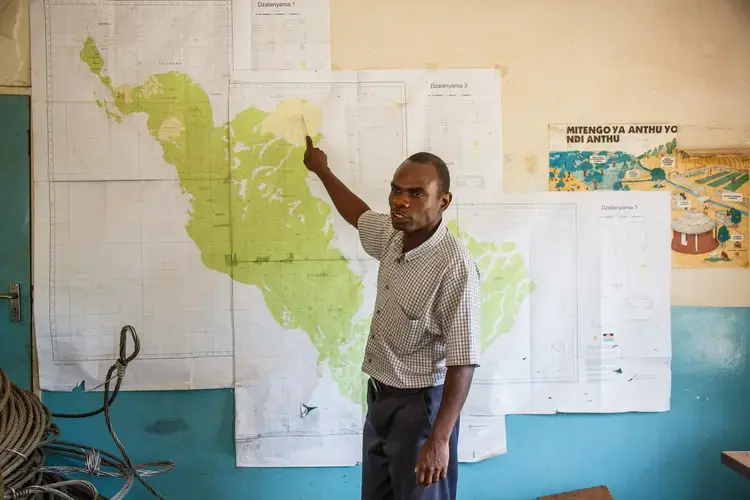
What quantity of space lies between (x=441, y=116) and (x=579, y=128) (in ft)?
1.87

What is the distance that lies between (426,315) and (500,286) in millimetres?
692

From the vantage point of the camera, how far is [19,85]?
6.55 feet

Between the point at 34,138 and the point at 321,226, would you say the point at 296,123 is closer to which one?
the point at 321,226

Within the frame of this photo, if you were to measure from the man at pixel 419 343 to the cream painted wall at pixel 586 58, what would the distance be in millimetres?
707

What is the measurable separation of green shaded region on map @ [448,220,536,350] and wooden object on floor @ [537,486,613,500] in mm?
671

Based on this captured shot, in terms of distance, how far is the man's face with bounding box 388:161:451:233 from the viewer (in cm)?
150

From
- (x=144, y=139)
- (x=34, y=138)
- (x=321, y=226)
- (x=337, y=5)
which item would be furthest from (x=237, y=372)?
(x=337, y=5)

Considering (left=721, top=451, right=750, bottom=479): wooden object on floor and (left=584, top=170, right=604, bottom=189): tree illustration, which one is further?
(left=584, top=170, right=604, bottom=189): tree illustration

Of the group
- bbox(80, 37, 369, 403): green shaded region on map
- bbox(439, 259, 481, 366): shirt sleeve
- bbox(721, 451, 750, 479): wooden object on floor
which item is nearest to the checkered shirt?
bbox(439, 259, 481, 366): shirt sleeve

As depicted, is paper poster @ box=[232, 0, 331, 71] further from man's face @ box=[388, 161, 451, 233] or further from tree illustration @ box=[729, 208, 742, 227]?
tree illustration @ box=[729, 208, 742, 227]

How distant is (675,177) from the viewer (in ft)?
6.90

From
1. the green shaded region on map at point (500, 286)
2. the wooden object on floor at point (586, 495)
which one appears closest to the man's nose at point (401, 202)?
the green shaded region on map at point (500, 286)

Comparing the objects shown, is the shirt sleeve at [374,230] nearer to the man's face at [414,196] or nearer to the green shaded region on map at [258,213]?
the man's face at [414,196]

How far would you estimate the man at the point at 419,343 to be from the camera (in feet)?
4.64
